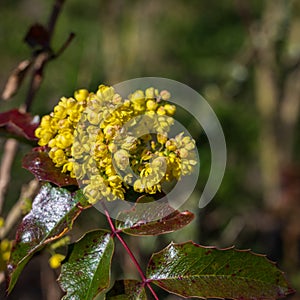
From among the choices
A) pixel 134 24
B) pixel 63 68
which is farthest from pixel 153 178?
pixel 134 24

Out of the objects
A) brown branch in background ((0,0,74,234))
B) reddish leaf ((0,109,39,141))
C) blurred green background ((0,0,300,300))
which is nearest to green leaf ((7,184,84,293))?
reddish leaf ((0,109,39,141))

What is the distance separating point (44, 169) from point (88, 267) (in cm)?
12

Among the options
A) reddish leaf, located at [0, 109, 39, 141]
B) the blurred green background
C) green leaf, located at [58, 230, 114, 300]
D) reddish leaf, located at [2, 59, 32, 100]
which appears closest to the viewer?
green leaf, located at [58, 230, 114, 300]

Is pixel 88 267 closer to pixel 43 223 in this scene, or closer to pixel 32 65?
pixel 43 223

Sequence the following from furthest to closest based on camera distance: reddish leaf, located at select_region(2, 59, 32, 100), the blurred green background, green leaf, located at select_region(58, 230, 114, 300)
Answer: the blurred green background → reddish leaf, located at select_region(2, 59, 32, 100) → green leaf, located at select_region(58, 230, 114, 300)

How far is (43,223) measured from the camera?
577 millimetres

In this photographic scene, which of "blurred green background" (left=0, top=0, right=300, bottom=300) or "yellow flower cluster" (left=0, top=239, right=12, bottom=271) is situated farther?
"blurred green background" (left=0, top=0, right=300, bottom=300)

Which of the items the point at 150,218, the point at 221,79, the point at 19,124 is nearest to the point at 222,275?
the point at 150,218

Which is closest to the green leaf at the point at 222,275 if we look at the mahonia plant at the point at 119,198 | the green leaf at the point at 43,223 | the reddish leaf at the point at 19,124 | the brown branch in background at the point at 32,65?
the mahonia plant at the point at 119,198

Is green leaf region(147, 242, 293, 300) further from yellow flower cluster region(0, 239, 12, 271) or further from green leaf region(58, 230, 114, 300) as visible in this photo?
yellow flower cluster region(0, 239, 12, 271)

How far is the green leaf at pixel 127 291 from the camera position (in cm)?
56

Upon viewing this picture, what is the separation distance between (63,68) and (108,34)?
0.30 metres

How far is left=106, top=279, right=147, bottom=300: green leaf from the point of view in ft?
1.83

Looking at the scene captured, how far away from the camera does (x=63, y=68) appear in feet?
8.01
